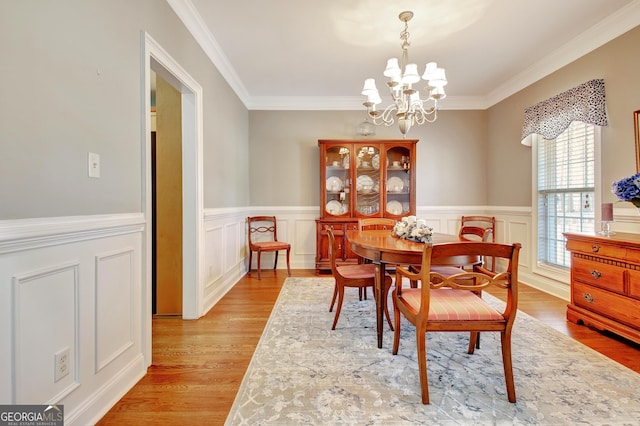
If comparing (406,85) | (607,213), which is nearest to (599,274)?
(607,213)

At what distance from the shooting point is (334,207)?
4438mm

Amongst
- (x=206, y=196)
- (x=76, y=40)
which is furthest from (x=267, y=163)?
(x=76, y=40)

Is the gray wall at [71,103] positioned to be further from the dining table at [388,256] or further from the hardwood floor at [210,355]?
the dining table at [388,256]

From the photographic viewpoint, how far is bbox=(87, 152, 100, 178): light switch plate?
1397 mm

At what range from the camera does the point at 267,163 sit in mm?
4652

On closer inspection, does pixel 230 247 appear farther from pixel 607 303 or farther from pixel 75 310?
pixel 607 303

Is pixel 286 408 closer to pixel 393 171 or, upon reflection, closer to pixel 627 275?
pixel 627 275

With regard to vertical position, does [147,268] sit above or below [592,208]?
below

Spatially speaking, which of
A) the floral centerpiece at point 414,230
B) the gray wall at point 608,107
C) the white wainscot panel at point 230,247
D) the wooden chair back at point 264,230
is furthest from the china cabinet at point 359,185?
the floral centerpiece at point 414,230

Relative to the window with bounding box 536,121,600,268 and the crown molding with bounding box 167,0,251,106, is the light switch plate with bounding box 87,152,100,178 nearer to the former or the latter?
the crown molding with bounding box 167,0,251,106

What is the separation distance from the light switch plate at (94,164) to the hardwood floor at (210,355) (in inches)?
47.7

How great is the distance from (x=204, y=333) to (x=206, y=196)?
1.29m

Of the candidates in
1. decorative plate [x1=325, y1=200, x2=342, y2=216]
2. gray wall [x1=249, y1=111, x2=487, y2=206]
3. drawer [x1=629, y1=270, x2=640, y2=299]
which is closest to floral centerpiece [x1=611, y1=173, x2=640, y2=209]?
drawer [x1=629, y1=270, x2=640, y2=299]

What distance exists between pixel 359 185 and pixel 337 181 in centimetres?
34
